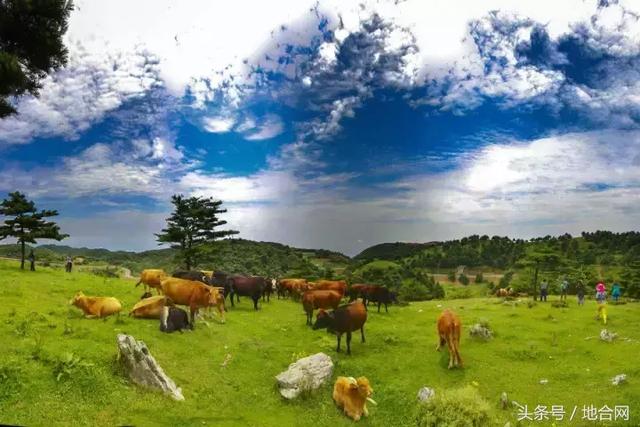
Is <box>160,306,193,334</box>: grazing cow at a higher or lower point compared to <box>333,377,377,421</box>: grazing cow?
higher

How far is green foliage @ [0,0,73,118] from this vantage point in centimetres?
1697

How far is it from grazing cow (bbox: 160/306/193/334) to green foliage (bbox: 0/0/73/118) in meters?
10.3

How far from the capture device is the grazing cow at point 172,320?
65.0 feet

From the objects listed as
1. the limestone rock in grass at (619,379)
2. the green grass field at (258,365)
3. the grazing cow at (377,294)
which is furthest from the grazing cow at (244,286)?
the limestone rock in grass at (619,379)

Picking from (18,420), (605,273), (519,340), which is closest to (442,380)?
(519,340)

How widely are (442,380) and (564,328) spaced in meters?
12.0

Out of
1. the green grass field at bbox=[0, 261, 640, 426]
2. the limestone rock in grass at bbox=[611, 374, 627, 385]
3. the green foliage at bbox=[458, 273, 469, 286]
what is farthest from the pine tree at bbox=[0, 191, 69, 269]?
the green foliage at bbox=[458, 273, 469, 286]

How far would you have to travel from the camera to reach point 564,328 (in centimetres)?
2684

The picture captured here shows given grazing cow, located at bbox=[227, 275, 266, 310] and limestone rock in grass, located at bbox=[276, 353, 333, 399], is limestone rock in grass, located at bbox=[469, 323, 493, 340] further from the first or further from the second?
grazing cow, located at bbox=[227, 275, 266, 310]

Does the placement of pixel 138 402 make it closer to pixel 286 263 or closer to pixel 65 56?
pixel 65 56

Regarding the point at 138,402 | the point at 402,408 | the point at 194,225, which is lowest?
the point at 402,408

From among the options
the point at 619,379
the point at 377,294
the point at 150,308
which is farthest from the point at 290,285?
the point at 619,379

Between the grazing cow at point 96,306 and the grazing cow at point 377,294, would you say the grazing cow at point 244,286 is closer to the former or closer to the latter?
the grazing cow at point 377,294

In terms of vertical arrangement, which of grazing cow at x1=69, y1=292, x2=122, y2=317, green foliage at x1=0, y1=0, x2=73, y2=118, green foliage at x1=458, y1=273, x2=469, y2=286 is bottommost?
green foliage at x1=458, y1=273, x2=469, y2=286
